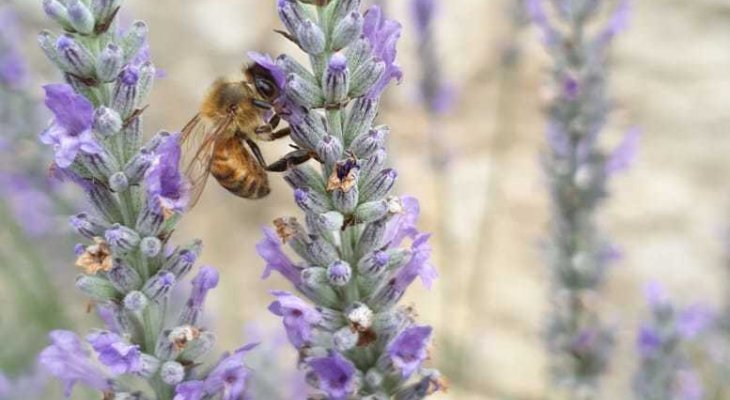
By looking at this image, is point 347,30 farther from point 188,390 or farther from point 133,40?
point 188,390

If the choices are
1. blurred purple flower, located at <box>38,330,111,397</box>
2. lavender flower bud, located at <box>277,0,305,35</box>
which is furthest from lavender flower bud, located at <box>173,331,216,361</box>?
lavender flower bud, located at <box>277,0,305,35</box>

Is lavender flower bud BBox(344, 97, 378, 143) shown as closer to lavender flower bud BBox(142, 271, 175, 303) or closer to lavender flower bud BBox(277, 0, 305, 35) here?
lavender flower bud BBox(277, 0, 305, 35)

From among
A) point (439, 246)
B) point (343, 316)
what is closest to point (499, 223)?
point (439, 246)

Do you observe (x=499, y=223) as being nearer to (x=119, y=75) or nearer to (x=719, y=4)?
(x=719, y=4)

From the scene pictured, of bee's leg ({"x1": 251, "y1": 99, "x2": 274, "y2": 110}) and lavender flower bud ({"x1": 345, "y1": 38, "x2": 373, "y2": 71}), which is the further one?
bee's leg ({"x1": 251, "y1": 99, "x2": 274, "y2": 110})

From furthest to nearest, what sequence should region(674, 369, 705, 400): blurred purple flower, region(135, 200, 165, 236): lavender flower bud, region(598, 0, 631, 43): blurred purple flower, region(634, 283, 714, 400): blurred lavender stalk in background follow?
1. region(674, 369, 705, 400): blurred purple flower
2. region(598, 0, 631, 43): blurred purple flower
3. region(634, 283, 714, 400): blurred lavender stalk in background
4. region(135, 200, 165, 236): lavender flower bud
